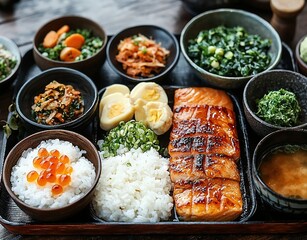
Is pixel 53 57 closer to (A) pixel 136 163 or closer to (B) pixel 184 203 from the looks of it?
(A) pixel 136 163

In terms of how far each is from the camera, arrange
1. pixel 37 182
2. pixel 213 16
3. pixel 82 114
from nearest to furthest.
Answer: pixel 37 182
pixel 82 114
pixel 213 16

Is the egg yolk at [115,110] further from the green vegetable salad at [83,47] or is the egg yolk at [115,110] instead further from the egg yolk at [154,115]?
the green vegetable salad at [83,47]

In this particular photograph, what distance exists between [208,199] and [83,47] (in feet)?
5.18

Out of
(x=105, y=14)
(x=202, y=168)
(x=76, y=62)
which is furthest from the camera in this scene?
(x=105, y=14)

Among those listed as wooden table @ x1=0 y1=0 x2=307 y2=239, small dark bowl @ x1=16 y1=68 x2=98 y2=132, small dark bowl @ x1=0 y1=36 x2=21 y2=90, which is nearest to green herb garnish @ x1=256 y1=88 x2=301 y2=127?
wooden table @ x1=0 y1=0 x2=307 y2=239

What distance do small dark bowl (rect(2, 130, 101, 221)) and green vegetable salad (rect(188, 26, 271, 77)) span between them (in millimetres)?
1082

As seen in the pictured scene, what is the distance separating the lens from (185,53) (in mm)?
3502

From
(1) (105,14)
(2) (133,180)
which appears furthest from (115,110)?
(1) (105,14)

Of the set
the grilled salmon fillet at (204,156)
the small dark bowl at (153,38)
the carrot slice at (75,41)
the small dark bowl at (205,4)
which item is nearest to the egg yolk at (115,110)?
the small dark bowl at (153,38)

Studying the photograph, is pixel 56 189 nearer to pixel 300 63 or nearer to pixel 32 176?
pixel 32 176

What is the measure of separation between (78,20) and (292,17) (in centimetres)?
163

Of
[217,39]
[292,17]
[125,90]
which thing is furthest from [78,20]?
[292,17]

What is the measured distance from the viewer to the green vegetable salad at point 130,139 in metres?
3.06

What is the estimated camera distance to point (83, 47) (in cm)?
369
